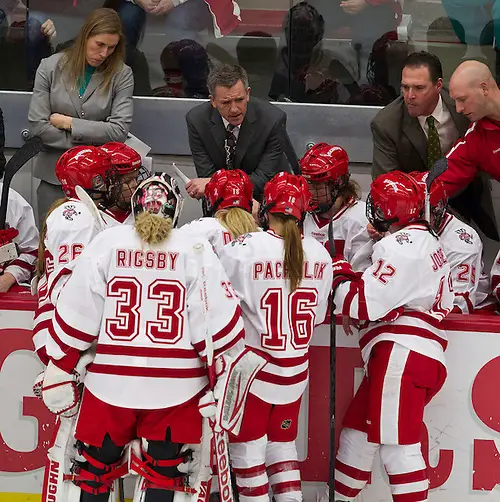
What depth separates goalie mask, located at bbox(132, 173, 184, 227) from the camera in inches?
126

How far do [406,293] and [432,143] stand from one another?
48.4 inches

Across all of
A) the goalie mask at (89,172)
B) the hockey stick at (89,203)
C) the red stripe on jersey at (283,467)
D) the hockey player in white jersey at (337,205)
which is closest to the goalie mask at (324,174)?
the hockey player in white jersey at (337,205)

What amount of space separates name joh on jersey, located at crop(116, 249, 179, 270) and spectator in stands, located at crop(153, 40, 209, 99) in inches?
98.4

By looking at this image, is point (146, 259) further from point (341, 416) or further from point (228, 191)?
point (341, 416)

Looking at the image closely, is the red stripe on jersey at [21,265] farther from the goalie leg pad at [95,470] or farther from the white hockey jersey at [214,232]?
the goalie leg pad at [95,470]

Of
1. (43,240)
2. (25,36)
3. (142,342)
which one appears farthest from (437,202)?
(25,36)

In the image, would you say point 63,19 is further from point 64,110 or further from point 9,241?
point 9,241

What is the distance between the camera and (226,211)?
373 cm

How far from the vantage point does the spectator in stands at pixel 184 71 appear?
5445 millimetres

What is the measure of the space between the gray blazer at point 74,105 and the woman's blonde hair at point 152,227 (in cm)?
162

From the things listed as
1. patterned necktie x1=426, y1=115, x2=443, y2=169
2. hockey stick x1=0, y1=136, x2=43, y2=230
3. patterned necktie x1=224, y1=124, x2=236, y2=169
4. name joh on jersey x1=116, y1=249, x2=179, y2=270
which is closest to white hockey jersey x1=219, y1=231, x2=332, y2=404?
name joh on jersey x1=116, y1=249, x2=179, y2=270

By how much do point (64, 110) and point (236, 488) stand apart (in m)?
1.99

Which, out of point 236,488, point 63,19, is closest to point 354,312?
point 236,488

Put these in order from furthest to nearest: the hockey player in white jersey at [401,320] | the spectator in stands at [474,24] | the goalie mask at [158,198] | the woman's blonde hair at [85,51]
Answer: the spectator in stands at [474,24] → the woman's blonde hair at [85,51] → the hockey player in white jersey at [401,320] → the goalie mask at [158,198]
